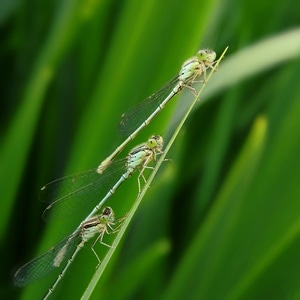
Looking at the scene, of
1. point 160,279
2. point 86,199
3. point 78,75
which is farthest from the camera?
point 78,75

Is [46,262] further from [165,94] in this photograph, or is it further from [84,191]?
[165,94]

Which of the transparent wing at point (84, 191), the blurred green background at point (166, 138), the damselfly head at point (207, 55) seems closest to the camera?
the damselfly head at point (207, 55)

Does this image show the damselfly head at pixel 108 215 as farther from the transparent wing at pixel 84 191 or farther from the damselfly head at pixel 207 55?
the damselfly head at pixel 207 55

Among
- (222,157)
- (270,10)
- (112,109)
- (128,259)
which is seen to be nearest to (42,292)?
(112,109)

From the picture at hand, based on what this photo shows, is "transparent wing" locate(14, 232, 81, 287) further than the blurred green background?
No

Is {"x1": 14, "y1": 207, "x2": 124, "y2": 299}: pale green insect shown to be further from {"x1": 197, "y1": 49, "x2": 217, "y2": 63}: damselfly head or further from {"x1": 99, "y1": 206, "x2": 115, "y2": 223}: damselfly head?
{"x1": 197, "y1": 49, "x2": 217, "y2": 63}: damselfly head

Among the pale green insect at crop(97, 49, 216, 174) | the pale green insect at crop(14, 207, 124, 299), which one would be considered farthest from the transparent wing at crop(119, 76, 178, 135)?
the pale green insect at crop(14, 207, 124, 299)

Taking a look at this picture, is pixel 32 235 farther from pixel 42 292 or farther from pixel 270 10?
pixel 270 10

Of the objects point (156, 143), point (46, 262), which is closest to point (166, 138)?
point (156, 143)

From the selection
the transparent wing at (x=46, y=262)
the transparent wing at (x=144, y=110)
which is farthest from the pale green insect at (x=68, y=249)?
the transparent wing at (x=144, y=110)
